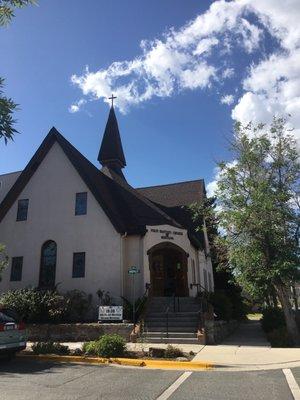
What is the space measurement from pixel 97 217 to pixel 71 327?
6.50 metres

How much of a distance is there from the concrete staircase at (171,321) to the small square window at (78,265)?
398 centimetres

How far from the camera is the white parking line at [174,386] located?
25.3ft

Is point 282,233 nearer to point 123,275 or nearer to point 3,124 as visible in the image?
point 123,275

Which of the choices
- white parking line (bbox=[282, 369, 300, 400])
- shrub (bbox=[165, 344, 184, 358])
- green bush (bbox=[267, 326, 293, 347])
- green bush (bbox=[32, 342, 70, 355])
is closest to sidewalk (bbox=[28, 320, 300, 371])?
shrub (bbox=[165, 344, 184, 358])

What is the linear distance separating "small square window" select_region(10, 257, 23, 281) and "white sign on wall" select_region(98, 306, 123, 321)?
702 cm

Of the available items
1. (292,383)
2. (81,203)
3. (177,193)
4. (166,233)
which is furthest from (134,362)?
(177,193)

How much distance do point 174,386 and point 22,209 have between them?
1759 cm

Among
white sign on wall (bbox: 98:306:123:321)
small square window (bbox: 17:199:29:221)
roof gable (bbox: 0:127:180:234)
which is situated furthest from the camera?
small square window (bbox: 17:199:29:221)

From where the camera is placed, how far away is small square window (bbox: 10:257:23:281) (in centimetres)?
2271

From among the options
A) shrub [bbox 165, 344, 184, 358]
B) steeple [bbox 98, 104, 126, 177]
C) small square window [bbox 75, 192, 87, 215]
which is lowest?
shrub [bbox 165, 344, 184, 358]

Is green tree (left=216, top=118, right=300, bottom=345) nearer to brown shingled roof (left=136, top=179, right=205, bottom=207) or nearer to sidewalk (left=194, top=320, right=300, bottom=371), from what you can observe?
sidewalk (left=194, top=320, right=300, bottom=371)

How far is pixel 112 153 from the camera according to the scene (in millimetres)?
31375

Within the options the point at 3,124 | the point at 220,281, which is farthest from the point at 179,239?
the point at 3,124

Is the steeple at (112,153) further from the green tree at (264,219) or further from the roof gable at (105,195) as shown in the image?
the green tree at (264,219)
